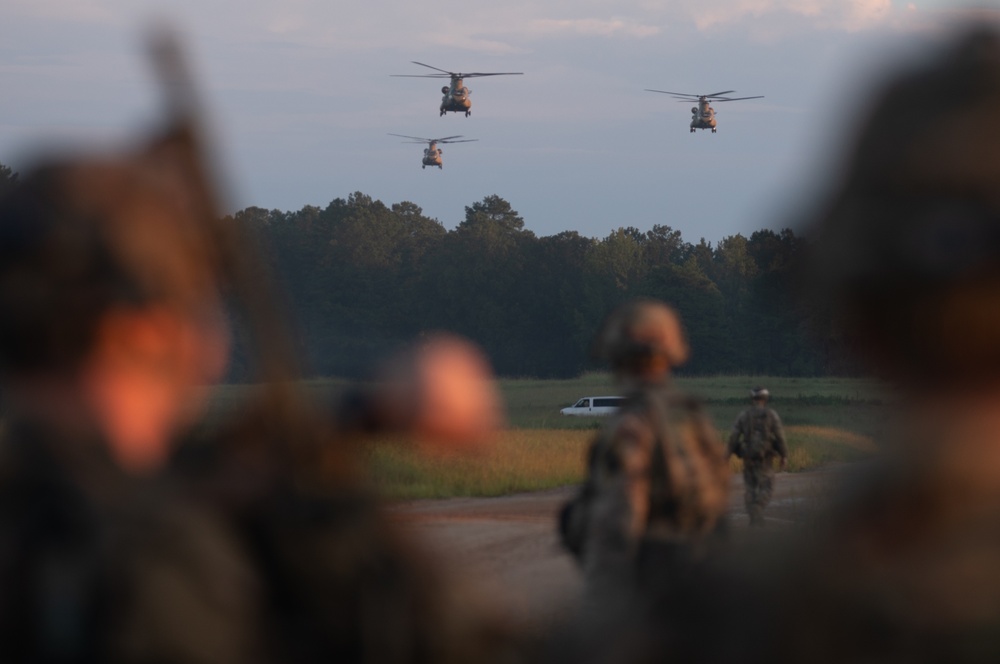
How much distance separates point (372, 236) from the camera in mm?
118438

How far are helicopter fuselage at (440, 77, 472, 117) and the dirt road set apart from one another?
149 feet

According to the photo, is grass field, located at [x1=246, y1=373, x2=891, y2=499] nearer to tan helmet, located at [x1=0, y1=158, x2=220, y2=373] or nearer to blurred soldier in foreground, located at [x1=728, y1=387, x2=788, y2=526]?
blurred soldier in foreground, located at [x1=728, y1=387, x2=788, y2=526]

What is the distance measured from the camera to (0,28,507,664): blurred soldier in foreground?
1.65 meters

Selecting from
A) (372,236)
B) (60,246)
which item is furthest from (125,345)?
(372,236)

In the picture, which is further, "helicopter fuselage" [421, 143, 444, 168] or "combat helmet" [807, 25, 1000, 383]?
"helicopter fuselage" [421, 143, 444, 168]

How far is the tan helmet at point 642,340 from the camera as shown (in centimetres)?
659

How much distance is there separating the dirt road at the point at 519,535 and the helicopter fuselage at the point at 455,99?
45268 mm

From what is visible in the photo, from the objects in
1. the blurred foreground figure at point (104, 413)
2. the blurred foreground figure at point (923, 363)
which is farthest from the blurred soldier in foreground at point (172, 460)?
the blurred foreground figure at point (923, 363)

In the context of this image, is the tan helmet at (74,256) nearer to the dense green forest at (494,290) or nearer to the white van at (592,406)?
the white van at (592,406)

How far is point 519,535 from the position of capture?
1948cm

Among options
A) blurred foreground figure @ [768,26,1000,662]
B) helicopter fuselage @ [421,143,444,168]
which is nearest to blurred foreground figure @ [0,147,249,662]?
blurred foreground figure @ [768,26,1000,662]

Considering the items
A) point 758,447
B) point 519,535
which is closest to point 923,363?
point 758,447

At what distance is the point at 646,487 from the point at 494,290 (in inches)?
4096

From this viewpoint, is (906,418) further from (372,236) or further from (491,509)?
(372,236)
